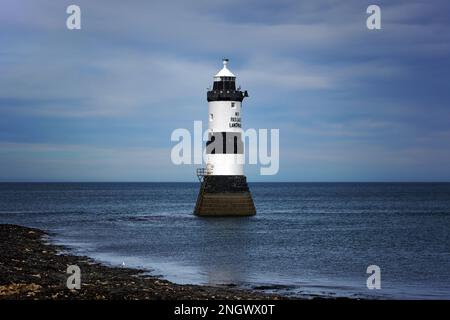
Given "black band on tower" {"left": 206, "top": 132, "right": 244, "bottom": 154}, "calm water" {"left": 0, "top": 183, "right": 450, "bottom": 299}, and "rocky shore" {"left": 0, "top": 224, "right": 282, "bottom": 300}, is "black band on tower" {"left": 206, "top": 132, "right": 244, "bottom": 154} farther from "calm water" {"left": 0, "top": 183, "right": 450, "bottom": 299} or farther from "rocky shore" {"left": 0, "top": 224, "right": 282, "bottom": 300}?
"rocky shore" {"left": 0, "top": 224, "right": 282, "bottom": 300}

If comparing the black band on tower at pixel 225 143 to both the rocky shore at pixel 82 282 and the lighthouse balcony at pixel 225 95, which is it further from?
the rocky shore at pixel 82 282

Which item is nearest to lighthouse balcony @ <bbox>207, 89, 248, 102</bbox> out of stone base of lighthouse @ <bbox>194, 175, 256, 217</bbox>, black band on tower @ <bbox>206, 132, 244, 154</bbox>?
black band on tower @ <bbox>206, 132, 244, 154</bbox>

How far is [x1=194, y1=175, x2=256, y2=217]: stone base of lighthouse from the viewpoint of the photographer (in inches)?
2468

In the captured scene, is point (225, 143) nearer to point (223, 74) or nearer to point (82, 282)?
point (223, 74)

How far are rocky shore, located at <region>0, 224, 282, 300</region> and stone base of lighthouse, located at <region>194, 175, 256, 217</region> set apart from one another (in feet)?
72.7

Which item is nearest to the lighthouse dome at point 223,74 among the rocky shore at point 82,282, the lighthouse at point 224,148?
the lighthouse at point 224,148

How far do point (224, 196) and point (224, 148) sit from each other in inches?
182

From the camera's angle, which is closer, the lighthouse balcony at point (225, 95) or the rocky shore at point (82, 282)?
the rocky shore at point (82, 282)

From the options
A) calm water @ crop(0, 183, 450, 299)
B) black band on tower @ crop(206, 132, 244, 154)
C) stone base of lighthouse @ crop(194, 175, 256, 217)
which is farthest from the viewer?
stone base of lighthouse @ crop(194, 175, 256, 217)

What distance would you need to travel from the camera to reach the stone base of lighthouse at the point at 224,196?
62.7 m

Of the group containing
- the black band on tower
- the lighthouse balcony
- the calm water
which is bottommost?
the calm water

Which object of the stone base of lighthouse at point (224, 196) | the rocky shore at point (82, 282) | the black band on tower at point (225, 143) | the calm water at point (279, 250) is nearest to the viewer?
the rocky shore at point (82, 282)

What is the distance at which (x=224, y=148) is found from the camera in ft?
203
